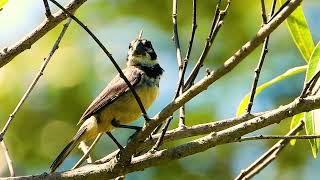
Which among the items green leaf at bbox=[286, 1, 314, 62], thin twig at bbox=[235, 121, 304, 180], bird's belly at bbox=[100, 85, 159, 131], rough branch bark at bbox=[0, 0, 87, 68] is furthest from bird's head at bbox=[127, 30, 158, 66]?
rough branch bark at bbox=[0, 0, 87, 68]

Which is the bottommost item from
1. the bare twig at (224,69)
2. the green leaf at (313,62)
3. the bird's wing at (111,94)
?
the bare twig at (224,69)

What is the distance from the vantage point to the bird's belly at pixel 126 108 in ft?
13.9

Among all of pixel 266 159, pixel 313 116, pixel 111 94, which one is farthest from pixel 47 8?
pixel 111 94

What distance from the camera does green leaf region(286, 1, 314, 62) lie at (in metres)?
3.23

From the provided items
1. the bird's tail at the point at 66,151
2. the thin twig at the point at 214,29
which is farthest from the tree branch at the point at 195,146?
the bird's tail at the point at 66,151

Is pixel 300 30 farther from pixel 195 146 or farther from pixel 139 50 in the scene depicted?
pixel 139 50

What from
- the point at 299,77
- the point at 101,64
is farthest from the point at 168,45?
the point at 299,77

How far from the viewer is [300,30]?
3.25 meters

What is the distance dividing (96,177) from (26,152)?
3.74 metres

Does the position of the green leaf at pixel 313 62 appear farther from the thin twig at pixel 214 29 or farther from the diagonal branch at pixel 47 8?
the diagonal branch at pixel 47 8

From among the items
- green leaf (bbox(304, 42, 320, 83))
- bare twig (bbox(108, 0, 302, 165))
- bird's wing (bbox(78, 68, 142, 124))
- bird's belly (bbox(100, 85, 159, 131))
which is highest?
bird's wing (bbox(78, 68, 142, 124))

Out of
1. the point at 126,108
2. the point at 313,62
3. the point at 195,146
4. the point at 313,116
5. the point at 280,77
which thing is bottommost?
the point at 195,146

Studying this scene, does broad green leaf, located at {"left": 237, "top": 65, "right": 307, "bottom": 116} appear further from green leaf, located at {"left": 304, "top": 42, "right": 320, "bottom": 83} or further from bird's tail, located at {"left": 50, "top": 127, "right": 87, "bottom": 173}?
bird's tail, located at {"left": 50, "top": 127, "right": 87, "bottom": 173}

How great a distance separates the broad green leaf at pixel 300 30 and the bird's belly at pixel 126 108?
118 centimetres
